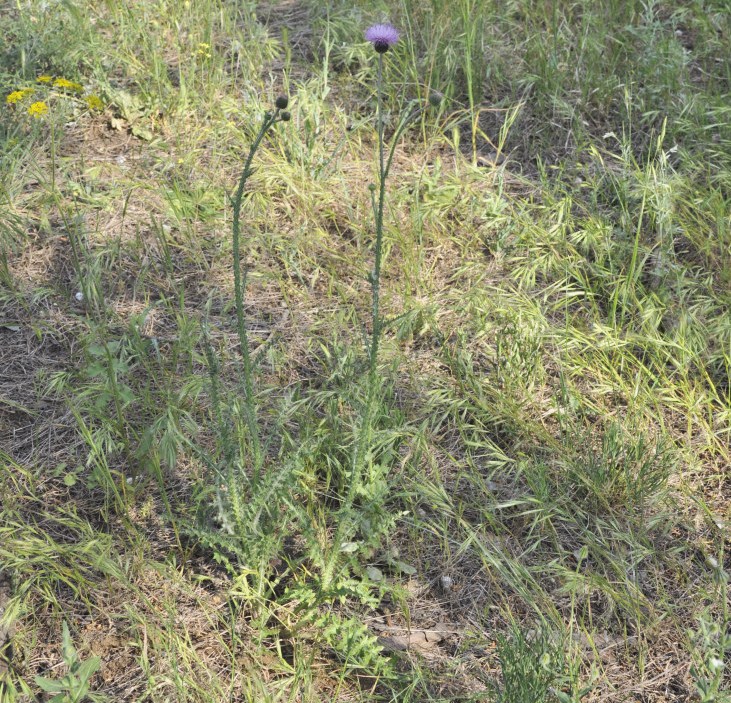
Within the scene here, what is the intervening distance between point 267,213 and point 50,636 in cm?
161

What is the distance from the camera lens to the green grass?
1.84 m

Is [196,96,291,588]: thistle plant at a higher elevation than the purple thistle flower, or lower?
lower

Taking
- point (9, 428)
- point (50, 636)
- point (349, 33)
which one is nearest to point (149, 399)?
point (9, 428)

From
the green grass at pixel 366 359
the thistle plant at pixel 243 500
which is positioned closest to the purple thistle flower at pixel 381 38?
the thistle plant at pixel 243 500

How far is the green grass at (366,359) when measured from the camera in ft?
6.03

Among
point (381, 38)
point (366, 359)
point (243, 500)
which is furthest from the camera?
point (366, 359)

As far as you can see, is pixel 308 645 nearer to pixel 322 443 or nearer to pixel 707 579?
pixel 322 443

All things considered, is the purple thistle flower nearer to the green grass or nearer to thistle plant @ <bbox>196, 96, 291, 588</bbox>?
thistle plant @ <bbox>196, 96, 291, 588</bbox>

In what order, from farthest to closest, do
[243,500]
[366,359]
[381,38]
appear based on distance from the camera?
[366,359]
[243,500]
[381,38]

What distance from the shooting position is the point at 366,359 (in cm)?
244

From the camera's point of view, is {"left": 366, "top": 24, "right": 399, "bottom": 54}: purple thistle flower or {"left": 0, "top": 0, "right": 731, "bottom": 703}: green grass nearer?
{"left": 366, "top": 24, "right": 399, "bottom": 54}: purple thistle flower

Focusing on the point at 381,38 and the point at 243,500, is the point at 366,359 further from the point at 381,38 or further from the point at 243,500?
the point at 381,38

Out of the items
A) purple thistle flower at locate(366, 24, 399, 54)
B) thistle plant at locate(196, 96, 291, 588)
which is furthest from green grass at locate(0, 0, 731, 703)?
purple thistle flower at locate(366, 24, 399, 54)

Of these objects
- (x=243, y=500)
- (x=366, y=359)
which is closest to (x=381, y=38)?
(x=366, y=359)
